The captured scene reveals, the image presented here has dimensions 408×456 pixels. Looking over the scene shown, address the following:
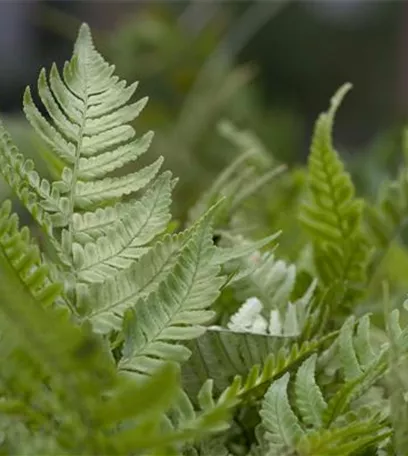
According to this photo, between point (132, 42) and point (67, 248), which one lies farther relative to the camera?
point (132, 42)

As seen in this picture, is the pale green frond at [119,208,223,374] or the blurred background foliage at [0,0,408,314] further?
the blurred background foliage at [0,0,408,314]

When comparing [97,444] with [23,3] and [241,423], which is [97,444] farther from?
[23,3]

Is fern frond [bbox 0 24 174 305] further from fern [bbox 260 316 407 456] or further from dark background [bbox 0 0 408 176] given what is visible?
dark background [bbox 0 0 408 176]

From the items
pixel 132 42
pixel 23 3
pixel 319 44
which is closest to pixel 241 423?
pixel 132 42

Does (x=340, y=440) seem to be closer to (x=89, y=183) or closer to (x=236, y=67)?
(x=89, y=183)

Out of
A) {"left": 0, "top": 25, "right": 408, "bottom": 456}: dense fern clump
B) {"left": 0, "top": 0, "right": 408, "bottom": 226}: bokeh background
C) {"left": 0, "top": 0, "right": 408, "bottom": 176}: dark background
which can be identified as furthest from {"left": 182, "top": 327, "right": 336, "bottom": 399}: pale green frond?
{"left": 0, "top": 0, "right": 408, "bottom": 176}: dark background

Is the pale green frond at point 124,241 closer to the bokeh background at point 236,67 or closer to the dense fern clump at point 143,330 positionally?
the dense fern clump at point 143,330

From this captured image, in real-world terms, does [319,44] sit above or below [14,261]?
above
